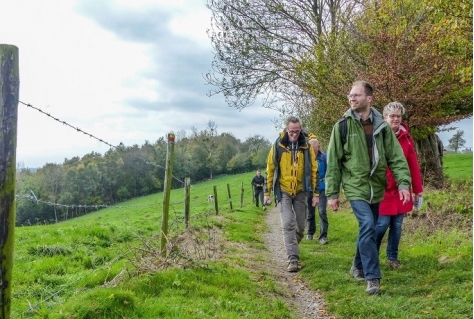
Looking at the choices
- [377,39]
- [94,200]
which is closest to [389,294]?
[377,39]

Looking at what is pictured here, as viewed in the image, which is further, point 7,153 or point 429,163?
point 429,163

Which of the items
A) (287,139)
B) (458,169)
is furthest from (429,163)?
(458,169)

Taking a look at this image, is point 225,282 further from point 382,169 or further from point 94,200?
point 94,200

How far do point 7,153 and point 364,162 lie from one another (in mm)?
3938

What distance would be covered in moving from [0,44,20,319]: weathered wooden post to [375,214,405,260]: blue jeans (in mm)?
4625

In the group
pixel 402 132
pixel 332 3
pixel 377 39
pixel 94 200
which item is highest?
pixel 332 3

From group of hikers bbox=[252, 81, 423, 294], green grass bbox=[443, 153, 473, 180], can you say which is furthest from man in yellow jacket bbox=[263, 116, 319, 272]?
green grass bbox=[443, 153, 473, 180]

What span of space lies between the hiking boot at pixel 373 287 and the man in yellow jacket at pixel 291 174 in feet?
6.44

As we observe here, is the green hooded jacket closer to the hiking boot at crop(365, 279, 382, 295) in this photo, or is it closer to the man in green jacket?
the man in green jacket

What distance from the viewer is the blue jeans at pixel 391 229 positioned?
19.6 ft

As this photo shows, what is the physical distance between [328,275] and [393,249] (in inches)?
41.4

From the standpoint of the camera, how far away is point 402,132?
6.24 m

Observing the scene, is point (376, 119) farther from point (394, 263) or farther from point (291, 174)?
point (394, 263)

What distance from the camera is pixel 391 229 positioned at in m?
6.28
